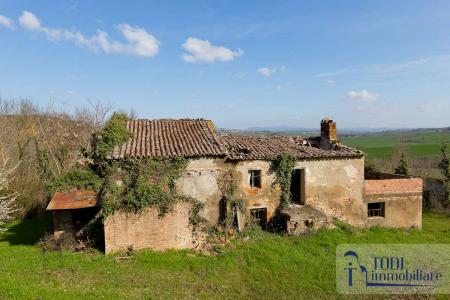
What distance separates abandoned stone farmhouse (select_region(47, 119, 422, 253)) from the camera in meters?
14.1

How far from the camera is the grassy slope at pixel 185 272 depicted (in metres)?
10.6

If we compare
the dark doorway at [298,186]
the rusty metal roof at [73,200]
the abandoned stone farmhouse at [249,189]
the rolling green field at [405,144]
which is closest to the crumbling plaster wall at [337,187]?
the abandoned stone farmhouse at [249,189]

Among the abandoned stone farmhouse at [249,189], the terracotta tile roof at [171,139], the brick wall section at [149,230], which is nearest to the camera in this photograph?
the brick wall section at [149,230]

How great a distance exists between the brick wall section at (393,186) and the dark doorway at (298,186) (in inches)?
158

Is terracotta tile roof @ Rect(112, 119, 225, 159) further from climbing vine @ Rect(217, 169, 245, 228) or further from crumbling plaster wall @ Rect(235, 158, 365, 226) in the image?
crumbling plaster wall @ Rect(235, 158, 365, 226)

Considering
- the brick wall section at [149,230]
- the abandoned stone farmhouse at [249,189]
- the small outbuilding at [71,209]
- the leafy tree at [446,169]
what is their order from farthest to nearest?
the leafy tree at [446,169] → the abandoned stone farmhouse at [249,189] → the small outbuilding at [71,209] → the brick wall section at [149,230]

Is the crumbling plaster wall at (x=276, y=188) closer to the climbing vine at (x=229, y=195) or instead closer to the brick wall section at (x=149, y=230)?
the climbing vine at (x=229, y=195)

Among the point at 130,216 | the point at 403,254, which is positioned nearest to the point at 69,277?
the point at 130,216

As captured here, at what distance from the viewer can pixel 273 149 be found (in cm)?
1820

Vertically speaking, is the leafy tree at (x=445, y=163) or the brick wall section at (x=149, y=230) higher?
the leafy tree at (x=445, y=163)

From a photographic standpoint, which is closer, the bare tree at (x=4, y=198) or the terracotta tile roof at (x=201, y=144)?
the bare tree at (x=4, y=198)

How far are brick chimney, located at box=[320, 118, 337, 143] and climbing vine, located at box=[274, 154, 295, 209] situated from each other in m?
4.65

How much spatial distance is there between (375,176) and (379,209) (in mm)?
5140

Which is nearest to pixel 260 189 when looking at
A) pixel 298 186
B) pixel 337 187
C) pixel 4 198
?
pixel 298 186
